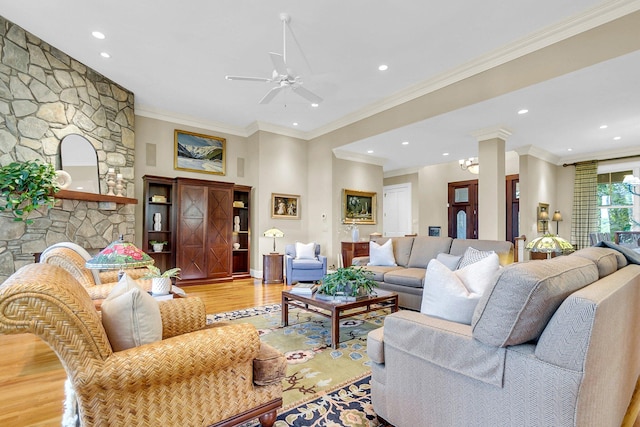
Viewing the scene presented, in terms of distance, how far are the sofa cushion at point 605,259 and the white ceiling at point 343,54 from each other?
260cm

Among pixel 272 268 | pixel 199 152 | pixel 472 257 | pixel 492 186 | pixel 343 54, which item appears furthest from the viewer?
pixel 199 152

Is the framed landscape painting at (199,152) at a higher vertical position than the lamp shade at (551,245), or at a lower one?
higher

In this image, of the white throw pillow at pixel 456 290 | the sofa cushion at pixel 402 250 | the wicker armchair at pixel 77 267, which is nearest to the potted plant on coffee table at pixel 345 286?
the white throw pillow at pixel 456 290

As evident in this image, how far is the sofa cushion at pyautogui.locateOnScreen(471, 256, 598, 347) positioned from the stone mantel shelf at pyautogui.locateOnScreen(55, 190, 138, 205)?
4.99 metres

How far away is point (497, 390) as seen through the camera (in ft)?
4.26

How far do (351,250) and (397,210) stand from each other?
3.94 meters

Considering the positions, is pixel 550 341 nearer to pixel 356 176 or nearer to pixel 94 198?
pixel 94 198

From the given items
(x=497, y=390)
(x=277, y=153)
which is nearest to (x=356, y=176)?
(x=277, y=153)

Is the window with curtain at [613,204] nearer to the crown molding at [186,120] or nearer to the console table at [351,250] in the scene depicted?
the console table at [351,250]

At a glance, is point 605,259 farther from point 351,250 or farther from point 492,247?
point 351,250

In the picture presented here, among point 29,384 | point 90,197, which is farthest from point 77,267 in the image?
point 90,197

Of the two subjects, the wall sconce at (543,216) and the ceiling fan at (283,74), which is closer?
the ceiling fan at (283,74)

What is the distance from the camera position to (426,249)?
183 inches

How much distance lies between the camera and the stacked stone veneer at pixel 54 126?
3.81 m
